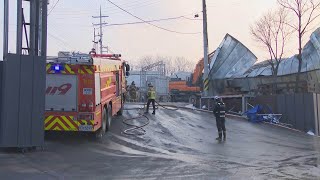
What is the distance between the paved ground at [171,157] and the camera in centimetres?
1101

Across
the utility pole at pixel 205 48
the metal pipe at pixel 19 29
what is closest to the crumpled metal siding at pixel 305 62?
the utility pole at pixel 205 48

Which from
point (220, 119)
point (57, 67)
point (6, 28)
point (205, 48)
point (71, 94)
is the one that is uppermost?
point (205, 48)

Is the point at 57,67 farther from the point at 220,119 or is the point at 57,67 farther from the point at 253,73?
the point at 253,73

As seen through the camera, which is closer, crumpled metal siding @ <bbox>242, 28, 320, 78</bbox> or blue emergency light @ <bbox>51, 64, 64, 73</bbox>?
blue emergency light @ <bbox>51, 64, 64, 73</bbox>

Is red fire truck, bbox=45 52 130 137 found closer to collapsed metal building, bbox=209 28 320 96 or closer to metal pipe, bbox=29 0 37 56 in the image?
metal pipe, bbox=29 0 37 56

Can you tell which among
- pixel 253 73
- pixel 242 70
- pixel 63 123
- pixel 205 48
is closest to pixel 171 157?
pixel 63 123

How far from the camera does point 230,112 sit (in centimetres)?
2906

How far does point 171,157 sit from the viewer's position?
1364 centimetres

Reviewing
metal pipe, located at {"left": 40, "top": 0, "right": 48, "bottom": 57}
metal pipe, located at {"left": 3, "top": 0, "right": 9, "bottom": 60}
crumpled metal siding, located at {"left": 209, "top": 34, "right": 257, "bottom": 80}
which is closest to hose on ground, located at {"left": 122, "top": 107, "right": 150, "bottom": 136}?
metal pipe, located at {"left": 40, "top": 0, "right": 48, "bottom": 57}

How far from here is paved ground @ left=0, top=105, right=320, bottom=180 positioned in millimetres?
11008

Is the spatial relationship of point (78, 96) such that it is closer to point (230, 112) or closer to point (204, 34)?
point (230, 112)

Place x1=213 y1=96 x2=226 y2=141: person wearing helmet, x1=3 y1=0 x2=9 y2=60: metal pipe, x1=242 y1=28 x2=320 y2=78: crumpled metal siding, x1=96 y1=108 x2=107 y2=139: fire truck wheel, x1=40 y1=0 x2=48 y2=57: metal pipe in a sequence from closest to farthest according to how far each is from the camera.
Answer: x1=3 y1=0 x2=9 y2=60: metal pipe < x1=40 y1=0 x2=48 y2=57: metal pipe < x1=96 y1=108 x2=107 y2=139: fire truck wheel < x1=213 y1=96 x2=226 y2=141: person wearing helmet < x1=242 y1=28 x2=320 y2=78: crumpled metal siding

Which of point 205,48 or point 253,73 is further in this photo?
point 253,73

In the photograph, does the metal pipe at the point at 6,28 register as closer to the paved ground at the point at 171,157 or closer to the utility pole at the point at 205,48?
A: the paved ground at the point at 171,157
